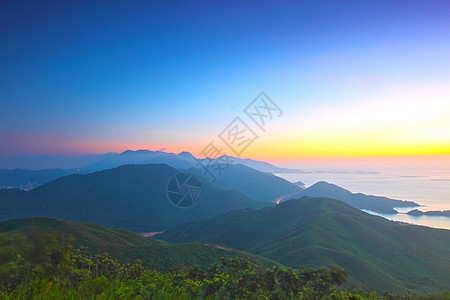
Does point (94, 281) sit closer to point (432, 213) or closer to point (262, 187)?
point (432, 213)

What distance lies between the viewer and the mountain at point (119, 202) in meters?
94.7

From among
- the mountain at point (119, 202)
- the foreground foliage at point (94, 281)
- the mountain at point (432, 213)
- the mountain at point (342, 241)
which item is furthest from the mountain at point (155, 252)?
the mountain at point (432, 213)

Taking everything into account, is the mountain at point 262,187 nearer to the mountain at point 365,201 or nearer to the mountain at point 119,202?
the mountain at point 365,201

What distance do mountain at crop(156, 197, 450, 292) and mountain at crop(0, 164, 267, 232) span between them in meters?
29.2

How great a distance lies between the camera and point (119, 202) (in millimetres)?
107625

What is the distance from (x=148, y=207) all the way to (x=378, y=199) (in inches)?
4810

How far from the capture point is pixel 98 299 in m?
3.30

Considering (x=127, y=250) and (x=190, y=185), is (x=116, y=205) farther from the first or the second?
(x=127, y=250)

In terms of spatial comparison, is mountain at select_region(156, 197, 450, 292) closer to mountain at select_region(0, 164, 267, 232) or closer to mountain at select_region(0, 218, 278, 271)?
mountain at select_region(0, 218, 278, 271)

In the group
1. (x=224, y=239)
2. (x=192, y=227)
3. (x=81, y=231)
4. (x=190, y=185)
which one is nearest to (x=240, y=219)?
(x=224, y=239)

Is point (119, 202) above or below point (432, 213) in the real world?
above

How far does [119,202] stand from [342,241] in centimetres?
9618

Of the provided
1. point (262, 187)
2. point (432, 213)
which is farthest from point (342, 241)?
point (262, 187)

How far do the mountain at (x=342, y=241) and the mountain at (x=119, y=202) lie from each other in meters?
29.2
